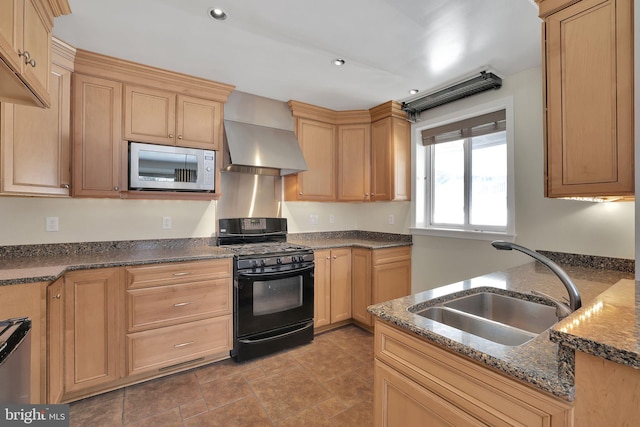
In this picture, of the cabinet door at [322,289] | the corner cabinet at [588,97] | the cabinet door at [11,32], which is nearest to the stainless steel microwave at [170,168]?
the cabinet door at [11,32]

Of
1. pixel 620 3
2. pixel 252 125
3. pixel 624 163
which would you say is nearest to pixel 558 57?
pixel 620 3

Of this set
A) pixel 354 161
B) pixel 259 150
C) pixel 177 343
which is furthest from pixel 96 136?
pixel 354 161

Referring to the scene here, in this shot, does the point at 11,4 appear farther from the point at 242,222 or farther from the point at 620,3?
the point at 620,3

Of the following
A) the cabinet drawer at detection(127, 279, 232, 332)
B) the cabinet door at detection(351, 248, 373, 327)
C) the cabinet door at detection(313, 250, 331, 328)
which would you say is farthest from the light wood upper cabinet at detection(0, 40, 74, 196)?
the cabinet door at detection(351, 248, 373, 327)

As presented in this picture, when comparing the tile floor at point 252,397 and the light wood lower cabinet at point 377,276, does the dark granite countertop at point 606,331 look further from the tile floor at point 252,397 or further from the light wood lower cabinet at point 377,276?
the light wood lower cabinet at point 377,276

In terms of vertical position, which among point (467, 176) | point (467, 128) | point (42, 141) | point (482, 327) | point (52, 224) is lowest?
point (482, 327)

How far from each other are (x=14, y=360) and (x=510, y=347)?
1606mm

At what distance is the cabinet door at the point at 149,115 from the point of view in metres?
2.30

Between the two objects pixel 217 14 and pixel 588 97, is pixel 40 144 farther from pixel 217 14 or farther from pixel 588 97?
pixel 588 97

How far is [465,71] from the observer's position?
96.8 inches

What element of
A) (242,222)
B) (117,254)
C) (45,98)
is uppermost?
(45,98)

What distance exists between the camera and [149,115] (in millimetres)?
2369

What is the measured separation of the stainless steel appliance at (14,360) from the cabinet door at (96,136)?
55.5 inches

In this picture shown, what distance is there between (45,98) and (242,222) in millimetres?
1794
